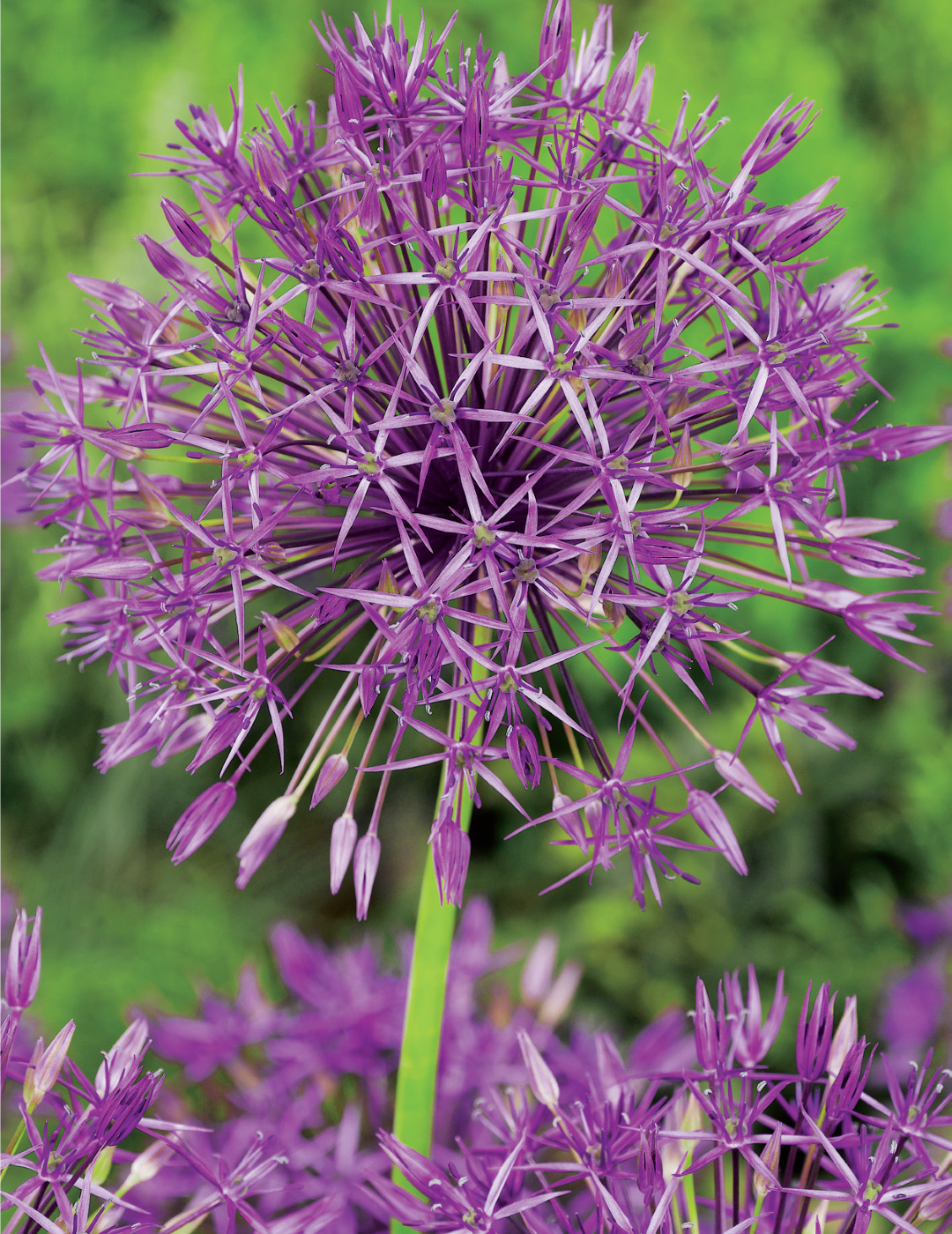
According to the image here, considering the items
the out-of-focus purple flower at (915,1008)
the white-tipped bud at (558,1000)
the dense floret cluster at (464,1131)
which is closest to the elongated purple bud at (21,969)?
the dense floret cluster at (464,1131)

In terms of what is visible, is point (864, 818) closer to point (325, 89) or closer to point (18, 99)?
point (325, 89)

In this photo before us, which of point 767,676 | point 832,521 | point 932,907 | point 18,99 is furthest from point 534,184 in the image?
point 18,99

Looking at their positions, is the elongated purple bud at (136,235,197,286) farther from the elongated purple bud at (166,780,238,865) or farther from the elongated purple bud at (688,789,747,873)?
the elongated purple bud at (688,789,747,873)

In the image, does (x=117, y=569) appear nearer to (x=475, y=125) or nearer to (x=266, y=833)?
(x=266, y=833)

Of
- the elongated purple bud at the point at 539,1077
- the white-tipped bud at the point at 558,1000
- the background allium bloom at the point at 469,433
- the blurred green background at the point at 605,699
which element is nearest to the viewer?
the background allium bloom at the point at 469,433

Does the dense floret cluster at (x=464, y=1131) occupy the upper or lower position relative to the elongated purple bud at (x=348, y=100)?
lower

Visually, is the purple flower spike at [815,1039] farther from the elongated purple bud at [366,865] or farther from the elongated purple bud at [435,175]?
the elongated purple bud at [435,175]
